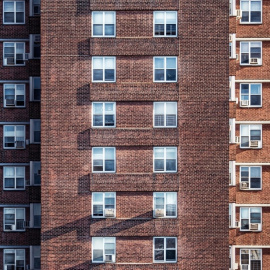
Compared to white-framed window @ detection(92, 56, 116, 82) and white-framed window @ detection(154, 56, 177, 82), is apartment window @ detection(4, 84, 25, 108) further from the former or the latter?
white-framed window @ detection(154, 56, 177, 82)

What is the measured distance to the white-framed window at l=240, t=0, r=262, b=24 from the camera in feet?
88.0

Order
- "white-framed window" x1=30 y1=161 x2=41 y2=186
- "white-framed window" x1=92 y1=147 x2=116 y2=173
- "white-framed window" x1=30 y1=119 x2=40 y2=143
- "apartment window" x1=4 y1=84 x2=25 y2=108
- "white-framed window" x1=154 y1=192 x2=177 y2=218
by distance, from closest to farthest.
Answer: "white-framed window" x1=154 y1=192 x2=177 y2=218 < "white-framed window" x1=92 y1=147 x2=116 y2=173 < "white-framed window" x1=30 y1=161 x2=41 y2=186 < "white-framed window" x1=30 y1=119 x2=40 y2=143 < "apartment window" x1=4 y1=84 x2=25 y2=108

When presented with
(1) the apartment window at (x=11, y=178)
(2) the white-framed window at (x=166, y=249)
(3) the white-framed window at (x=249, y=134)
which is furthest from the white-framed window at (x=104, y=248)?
(3) the white-framed window at (x=249, y=134)

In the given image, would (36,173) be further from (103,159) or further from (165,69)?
(165,69)

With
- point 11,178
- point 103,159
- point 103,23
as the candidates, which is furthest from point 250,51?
point 11,178

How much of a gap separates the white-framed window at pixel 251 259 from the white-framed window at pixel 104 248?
842 centimetres

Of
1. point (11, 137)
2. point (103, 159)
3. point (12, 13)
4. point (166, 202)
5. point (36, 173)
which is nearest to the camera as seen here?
point (166, 202)

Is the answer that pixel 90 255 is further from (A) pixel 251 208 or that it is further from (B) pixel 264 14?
(B) pixel 264 14

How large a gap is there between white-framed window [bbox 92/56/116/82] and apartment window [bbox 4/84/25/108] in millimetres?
5424

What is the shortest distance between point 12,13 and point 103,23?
6.57 meters

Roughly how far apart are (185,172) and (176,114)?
10.8 feet

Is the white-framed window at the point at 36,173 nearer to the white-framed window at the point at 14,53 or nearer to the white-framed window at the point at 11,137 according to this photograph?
the white-framed window at the point at 11,137

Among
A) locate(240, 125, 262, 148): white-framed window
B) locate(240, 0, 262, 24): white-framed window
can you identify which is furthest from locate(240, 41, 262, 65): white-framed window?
locate(240, 125, 262, 148): white-framed window

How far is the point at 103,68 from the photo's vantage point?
24.1 meters
